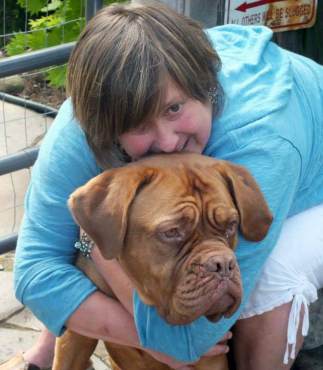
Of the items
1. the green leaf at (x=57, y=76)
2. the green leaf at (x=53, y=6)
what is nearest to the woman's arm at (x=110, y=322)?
the green leaf at (x=57, y=76)

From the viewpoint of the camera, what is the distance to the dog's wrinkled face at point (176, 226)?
2.64 m

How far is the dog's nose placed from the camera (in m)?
2.60

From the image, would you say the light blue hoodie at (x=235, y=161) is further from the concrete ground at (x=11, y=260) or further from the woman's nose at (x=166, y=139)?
the concrete ground at (x=11, y=260)

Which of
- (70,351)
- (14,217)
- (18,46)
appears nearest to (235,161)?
(70,351)

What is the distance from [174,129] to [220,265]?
53 cm

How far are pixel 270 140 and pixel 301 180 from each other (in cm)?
34

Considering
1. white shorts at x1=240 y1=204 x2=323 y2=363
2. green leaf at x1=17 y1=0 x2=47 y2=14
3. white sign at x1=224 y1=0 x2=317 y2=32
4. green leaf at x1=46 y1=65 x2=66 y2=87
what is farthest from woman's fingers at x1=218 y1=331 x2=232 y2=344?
green leaf at x1=17 y1=0 x2=47 y2=14

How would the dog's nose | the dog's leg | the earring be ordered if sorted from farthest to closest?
the dog's leg, the earring, the dog's nose

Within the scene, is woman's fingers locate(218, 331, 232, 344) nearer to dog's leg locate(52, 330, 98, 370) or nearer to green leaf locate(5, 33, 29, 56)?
dog's leg locate(52, 330, 98, 370)

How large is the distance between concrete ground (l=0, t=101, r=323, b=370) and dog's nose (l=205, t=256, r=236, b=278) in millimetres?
1071

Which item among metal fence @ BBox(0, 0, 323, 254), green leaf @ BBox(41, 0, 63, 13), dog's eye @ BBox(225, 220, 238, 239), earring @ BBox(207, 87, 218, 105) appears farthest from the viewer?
green leaf @ BBox(41, 0, 63, 13)

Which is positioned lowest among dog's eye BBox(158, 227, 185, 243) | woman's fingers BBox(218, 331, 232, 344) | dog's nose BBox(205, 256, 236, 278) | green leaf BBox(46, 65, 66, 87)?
green leaf BBox(46, 65, 66, 87)

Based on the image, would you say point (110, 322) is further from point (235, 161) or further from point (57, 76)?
point (57, 76)

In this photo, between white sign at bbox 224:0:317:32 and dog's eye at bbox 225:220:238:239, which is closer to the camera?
dog's eye at bbox 225:220:238:239
